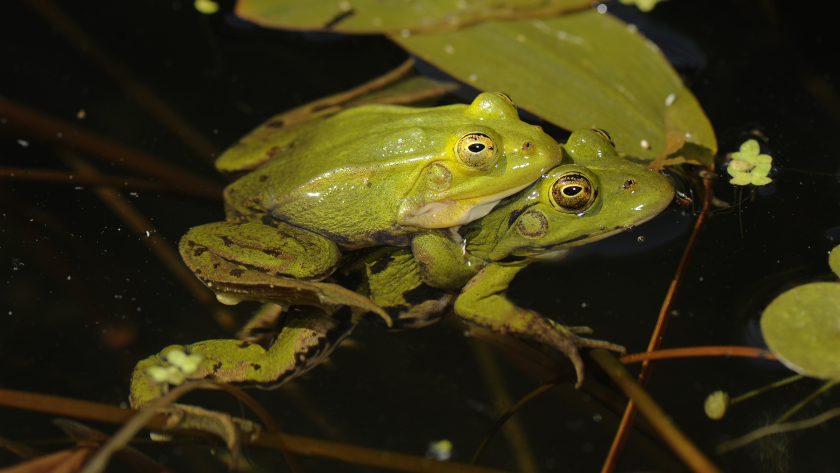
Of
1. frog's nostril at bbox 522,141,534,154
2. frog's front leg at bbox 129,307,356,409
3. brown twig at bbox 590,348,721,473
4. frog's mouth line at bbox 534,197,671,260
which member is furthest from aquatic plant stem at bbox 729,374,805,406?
frog's front leg at bbox 129,307,356,409

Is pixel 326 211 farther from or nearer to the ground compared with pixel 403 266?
farther from the ground

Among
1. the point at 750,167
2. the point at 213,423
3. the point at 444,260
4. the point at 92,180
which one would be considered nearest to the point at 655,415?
the point at 444,260

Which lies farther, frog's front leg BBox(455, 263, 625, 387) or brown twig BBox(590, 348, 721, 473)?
frog's front leg BBox(455, 263, 625, 387)

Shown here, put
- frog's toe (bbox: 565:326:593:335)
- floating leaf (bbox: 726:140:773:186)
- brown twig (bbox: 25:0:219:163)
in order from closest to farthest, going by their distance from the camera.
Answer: frog's toe (bbox: 565:326:593:335) → floating leaf (bbox: 726:140:773:186) → brown twig (bbox: 25:0:219:163)

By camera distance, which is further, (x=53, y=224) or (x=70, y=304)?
(x=53, y=224)

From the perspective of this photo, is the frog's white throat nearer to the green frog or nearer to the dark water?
the green frog

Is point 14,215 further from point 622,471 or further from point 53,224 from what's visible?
point 622,471

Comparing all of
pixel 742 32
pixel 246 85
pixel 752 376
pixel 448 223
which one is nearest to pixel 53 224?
pixel 246 85
